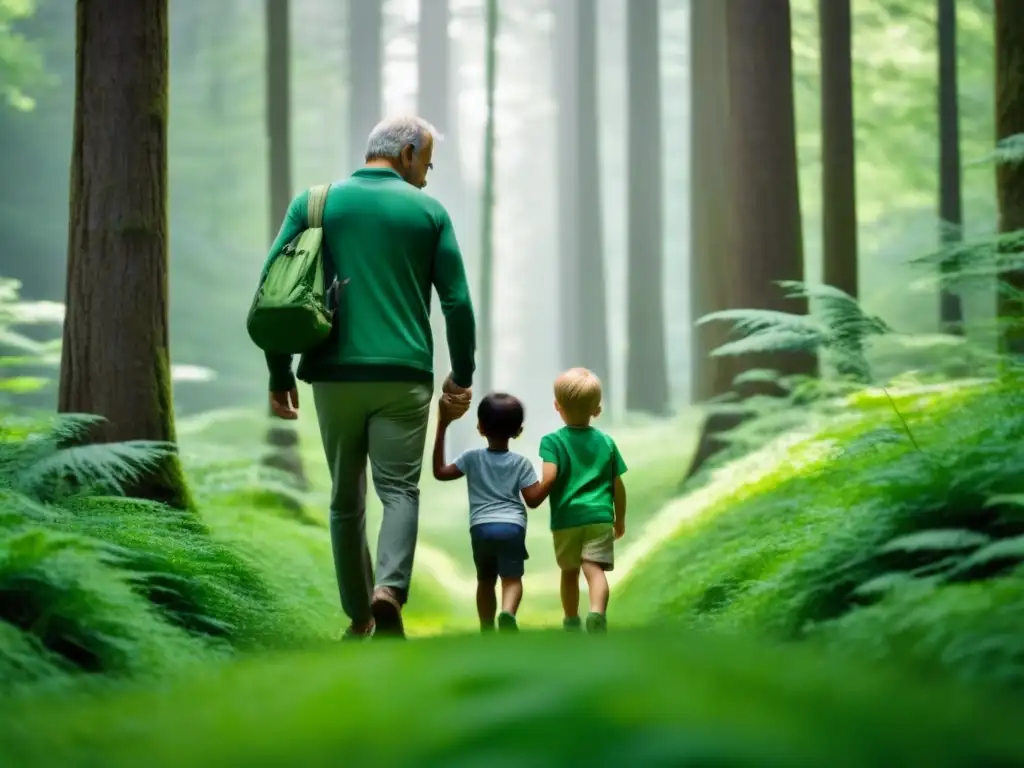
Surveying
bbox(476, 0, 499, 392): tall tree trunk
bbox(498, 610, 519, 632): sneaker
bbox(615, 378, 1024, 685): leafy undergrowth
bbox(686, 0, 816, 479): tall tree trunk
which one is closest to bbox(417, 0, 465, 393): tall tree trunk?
bbox(476, 0, 499, 392): tall tree trunk

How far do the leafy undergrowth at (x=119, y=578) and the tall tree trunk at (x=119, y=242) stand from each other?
0.25 metres

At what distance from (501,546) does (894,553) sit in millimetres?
2063

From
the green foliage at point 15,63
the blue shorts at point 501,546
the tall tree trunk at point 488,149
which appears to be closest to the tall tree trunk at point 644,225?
the tall tree trunk at point 488,149

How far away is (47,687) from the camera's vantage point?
3068 mm

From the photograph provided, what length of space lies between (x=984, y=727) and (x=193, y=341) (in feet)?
91.7

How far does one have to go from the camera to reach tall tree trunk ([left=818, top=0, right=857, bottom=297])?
465 inches

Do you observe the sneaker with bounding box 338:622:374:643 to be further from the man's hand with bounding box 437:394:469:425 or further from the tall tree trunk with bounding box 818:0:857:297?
the tall tree trunk with bounding box 818:0:857:297

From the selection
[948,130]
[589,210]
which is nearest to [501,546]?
[948,130]

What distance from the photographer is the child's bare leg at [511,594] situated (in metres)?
5.69

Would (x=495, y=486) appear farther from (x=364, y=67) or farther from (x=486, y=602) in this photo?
(x=364, y=67)

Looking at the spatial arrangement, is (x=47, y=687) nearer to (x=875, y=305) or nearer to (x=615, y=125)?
(x=875, y=305)

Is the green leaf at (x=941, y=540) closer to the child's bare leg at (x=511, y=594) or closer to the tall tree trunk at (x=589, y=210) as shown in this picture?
the child's bare leg at (x=511, y=594)

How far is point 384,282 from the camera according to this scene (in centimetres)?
549

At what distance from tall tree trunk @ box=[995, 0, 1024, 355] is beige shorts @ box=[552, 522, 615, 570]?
348 cm
